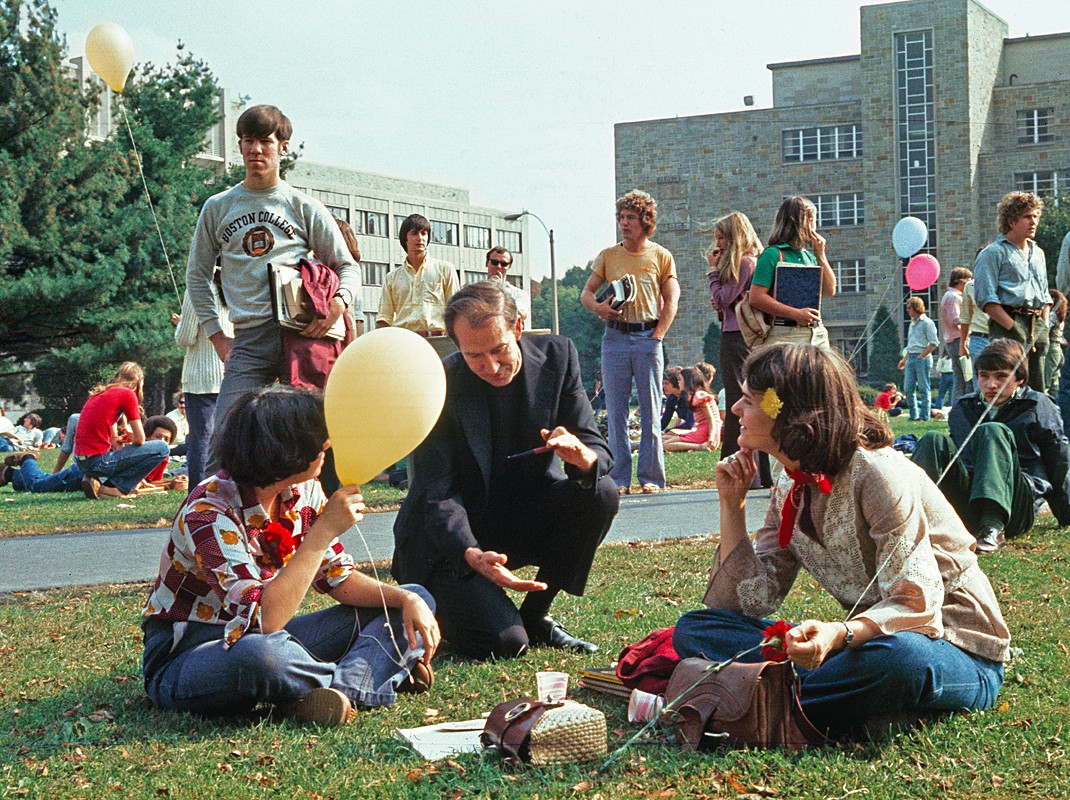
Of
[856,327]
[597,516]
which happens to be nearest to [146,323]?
[597,516]

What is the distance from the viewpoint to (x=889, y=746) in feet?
10.7

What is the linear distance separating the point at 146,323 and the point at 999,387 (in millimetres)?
28170

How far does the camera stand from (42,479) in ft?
43.8

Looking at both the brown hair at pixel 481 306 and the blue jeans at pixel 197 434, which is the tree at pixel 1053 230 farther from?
the brown hair at pixel 481 306

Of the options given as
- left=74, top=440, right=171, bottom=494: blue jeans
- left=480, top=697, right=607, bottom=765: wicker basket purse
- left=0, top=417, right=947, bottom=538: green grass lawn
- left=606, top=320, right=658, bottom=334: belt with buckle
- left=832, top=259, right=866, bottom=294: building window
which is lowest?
left=0, top=417, right=947, bottom=538: green grass lawn

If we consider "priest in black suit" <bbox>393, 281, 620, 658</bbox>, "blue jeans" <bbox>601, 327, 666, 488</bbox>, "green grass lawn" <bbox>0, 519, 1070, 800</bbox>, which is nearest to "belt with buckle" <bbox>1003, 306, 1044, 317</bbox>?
"blue jeans" <bbox>601, 327, 666, 488</bbox>

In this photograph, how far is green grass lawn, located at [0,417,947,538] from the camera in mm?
9109

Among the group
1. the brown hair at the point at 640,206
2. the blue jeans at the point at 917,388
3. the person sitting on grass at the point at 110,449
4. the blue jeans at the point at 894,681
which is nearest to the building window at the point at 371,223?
the blue jeans at the point at 917,388

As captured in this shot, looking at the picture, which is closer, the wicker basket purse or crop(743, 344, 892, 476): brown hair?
the wicker basket purse

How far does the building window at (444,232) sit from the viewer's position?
86056 millimetres

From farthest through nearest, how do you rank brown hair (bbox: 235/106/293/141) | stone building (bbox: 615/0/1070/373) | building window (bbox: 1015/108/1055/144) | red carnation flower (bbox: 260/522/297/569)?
building window (bbox: 1015/108/1055/144)
stone building (bbox: 615/0/1070/373)
brown hair (bbox: 235/106/293/141)
red carnation flower (bbox: 260/522/297/569)

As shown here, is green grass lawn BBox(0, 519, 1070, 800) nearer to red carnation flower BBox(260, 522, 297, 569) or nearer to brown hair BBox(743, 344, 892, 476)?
red carnation flower BBox(260, 522, 297, 569)

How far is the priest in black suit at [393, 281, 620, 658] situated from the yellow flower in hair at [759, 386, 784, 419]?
1125mm

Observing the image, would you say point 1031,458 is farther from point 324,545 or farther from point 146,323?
point 146,323
